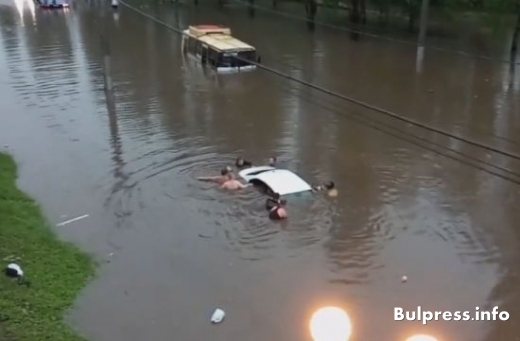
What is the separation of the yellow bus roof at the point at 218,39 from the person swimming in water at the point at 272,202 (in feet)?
41.9

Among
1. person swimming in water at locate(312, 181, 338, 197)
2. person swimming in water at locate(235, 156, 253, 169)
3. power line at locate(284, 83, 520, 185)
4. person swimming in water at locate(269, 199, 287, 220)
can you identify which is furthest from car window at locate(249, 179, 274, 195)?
power line at locate(284, 83, 520, 185)

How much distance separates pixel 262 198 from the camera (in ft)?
46.1

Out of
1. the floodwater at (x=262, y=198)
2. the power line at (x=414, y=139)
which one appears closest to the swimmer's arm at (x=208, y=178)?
the floodwater at (x=262, y=198)

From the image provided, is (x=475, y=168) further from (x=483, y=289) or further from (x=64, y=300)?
(x=64, y=300)

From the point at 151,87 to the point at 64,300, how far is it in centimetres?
1424

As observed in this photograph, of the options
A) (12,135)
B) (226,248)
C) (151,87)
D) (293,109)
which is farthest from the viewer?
(151,87)

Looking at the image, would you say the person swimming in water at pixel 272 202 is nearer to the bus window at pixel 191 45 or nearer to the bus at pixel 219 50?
the bus at pixel 219 50

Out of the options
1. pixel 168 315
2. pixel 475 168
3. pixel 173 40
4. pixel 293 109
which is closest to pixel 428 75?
pixel 293 109

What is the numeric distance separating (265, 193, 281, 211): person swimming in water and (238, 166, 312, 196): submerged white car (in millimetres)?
191

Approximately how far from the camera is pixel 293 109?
2056cm

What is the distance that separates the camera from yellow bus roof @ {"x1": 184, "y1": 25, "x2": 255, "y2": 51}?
25625 mm

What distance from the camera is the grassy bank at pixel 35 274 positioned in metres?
9.27

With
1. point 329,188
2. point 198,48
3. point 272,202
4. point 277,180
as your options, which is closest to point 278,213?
point 272,202

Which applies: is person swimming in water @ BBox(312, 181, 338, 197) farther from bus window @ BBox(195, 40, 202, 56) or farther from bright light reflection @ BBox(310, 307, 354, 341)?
bus window @ BBox(195, 40, 202, 56)
